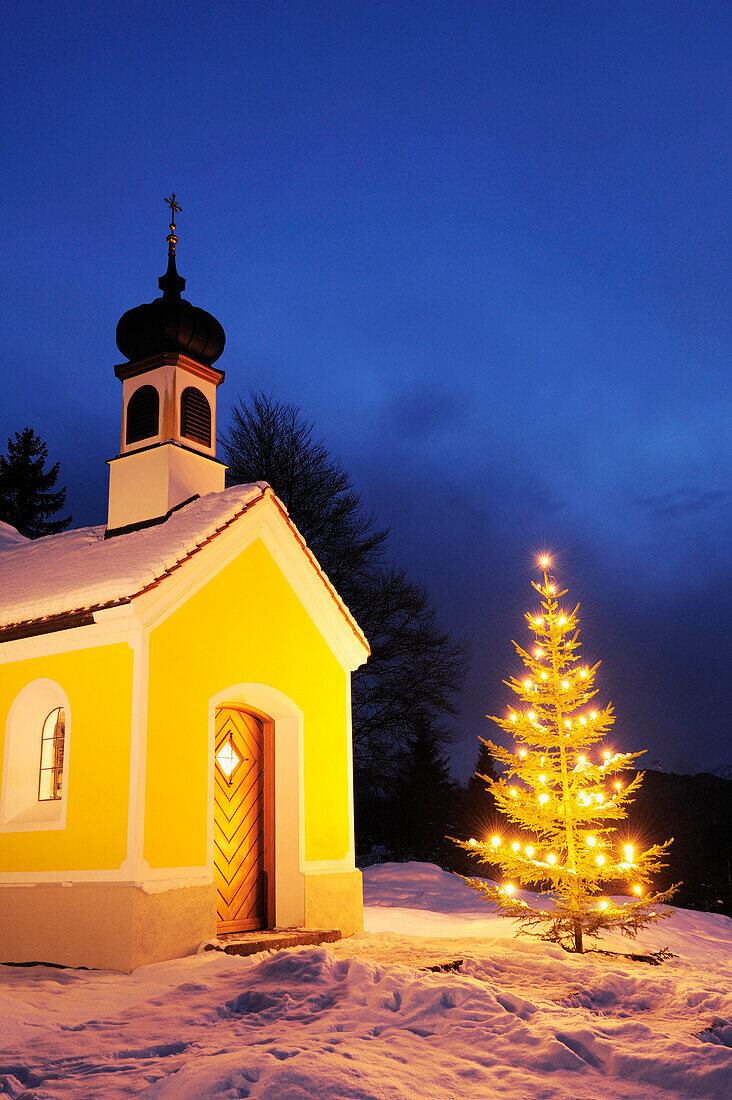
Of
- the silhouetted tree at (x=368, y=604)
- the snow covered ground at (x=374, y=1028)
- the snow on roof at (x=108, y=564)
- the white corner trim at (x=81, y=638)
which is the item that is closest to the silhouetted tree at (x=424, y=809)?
the silhouetted tree at (x=368, y=604)

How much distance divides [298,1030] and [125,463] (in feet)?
28.9

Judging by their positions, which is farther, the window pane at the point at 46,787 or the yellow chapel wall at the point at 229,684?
the window pane at the point at 46,787

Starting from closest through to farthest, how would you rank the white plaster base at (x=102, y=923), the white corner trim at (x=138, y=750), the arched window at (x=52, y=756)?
1. the white plaster base at (x=102, y=923)
2. the white corner trim at (x=138, y=750)
3. the arched window at (x=52, y=756)

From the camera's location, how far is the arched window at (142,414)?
12.6m

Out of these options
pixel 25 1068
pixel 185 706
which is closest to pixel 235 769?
pixel 185 706

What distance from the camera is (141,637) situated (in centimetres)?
910

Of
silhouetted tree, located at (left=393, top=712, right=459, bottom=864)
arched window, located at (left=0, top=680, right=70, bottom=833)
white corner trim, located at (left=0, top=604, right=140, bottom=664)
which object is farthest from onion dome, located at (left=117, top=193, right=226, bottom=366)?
silhouetted tree, located at (left=393, top=712, right=459, bottom=864)

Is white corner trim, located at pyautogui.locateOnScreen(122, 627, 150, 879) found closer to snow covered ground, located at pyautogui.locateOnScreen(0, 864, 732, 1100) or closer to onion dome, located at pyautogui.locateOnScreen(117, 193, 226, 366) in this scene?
snow covered ground, located at pyautogui.locateOnScreen(0, 864, 732, 1100)

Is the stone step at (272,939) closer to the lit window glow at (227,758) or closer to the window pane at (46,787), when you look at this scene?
the lit window glow at (227,758)

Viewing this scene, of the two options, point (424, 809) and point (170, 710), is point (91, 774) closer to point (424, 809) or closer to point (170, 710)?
point (170, 710)

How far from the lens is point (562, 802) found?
30.0 feet

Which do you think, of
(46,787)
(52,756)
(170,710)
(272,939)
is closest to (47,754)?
(52,756)

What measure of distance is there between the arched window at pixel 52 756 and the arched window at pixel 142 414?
14.1ft

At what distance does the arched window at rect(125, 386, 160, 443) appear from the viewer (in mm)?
12625
